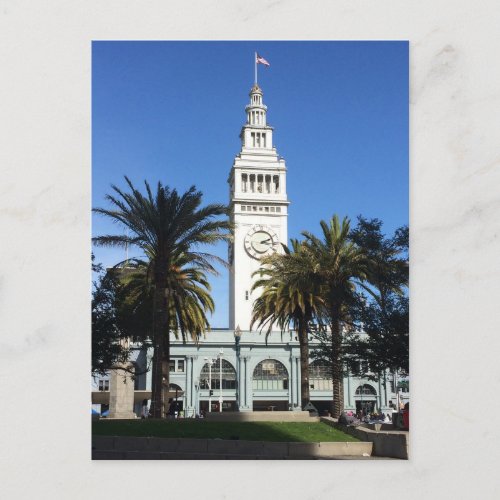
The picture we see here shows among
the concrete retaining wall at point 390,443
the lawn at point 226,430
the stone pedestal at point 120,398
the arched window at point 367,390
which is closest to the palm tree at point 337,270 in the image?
the lawn at point 226,430

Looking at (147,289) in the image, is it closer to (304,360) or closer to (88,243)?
(304,360)

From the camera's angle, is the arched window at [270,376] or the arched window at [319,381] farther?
the arched window at [270,376]

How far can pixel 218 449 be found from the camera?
1321 centimetres

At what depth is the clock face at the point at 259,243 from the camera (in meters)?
33.0

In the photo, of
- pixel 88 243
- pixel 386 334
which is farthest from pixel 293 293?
pixel 88 243

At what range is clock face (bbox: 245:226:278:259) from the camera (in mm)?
32969

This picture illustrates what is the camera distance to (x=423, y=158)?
849 cm

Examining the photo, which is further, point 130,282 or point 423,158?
point 130,282

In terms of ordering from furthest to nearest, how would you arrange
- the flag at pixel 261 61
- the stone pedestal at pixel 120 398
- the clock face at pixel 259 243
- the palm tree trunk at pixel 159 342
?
the clock face at pixel 259 243 → the stone pedestal at pixel 120 398 → the palm tree trunk at pixel 159 342 → the flag at pixel 261 61

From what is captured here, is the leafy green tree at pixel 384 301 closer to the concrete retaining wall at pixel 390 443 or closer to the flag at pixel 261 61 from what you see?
the concrete retaining wall at pixel 390 443

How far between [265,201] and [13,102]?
10.8m

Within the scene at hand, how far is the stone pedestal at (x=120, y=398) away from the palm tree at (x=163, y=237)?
5.06 meters
